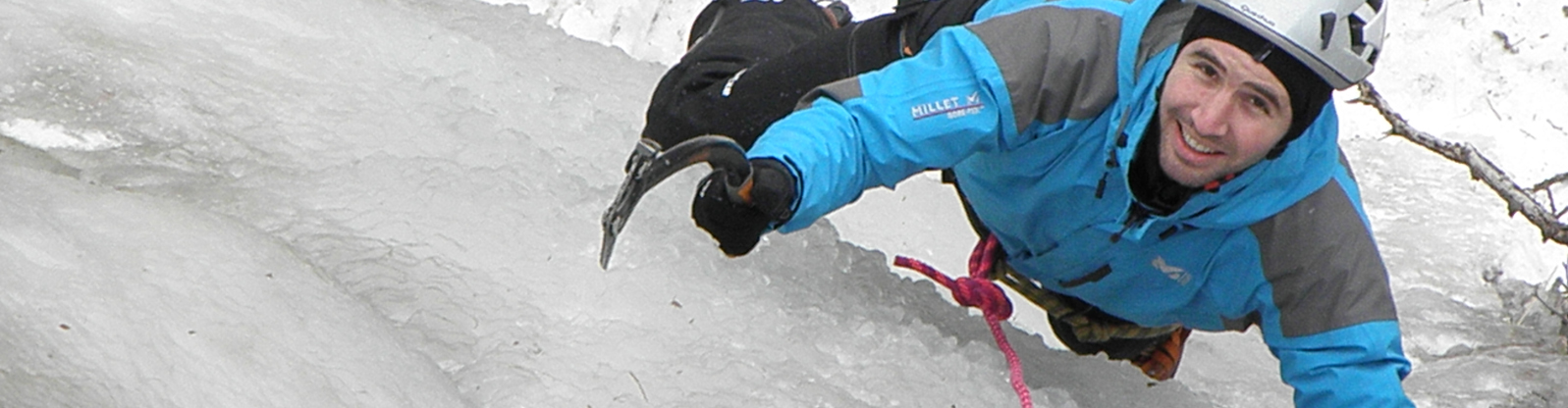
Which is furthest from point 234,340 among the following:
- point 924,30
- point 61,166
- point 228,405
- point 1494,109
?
point 1494,109

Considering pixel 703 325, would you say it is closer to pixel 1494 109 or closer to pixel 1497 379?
pixel 1497 379

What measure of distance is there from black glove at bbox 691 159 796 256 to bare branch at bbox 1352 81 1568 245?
170cm

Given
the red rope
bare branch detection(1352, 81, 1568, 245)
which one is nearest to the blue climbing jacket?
the red rope

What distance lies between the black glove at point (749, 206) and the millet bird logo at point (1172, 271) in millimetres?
707

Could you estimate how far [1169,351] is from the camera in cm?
291

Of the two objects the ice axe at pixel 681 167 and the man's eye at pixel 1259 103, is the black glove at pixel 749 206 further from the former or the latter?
the man's eye at pixel 1259 103

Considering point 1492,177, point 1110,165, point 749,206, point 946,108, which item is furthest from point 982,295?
point 1492,177

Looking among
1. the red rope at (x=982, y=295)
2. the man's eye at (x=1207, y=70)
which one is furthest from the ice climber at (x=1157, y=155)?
the red rope at (x=982, y=295)

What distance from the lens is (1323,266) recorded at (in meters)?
2.22

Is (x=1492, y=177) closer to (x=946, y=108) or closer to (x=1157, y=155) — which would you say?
(x=1157, y=155)

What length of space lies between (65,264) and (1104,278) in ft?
5.06

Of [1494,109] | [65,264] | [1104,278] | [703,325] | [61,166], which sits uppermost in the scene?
[65,264]

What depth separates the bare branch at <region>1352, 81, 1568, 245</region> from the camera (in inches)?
123

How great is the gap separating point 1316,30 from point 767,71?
100 cm
